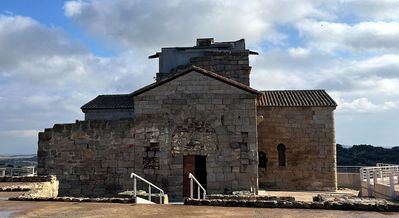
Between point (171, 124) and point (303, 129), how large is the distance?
25.8 ft

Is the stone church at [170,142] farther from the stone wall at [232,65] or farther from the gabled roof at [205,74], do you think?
the stone wall at [232,65]

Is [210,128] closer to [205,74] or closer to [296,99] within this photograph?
[205,74]

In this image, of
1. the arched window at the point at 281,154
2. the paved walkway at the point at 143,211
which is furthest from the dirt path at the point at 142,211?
the arched window at the point at 281,154

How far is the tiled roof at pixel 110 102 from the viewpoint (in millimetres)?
25748

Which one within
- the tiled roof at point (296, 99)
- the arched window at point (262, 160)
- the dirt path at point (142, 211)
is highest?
the tiled roof at point (296, 99)

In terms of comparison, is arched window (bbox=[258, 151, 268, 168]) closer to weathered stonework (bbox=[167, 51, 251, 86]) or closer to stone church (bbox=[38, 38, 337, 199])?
stone church (bbox=[38, 38, 337, 199])

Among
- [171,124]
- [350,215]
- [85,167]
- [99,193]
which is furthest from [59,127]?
[350,215]

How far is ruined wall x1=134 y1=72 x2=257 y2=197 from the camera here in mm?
18938

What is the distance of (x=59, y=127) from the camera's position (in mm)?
20578

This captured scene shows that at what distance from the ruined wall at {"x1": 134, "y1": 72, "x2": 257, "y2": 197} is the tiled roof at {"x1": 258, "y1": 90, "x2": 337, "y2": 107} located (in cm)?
345

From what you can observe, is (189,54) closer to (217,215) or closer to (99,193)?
(99,193)

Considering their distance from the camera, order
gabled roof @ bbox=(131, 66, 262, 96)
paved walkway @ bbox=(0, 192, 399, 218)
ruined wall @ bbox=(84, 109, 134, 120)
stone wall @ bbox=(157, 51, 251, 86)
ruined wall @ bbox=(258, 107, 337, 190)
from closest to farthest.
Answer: paved walkway @ bbox=(0, 192, 399, 218) → gabled roof @ bbox=(131, 66, 262, 96) → ruined wall @ bbox=(258, 107, 337, 190) → stone wall @ bbox=(157, 51, 251, 86) → ruined wall @ bbox=(84, 109, 134, 120)

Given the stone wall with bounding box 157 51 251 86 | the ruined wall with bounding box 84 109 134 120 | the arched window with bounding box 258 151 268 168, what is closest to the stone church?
the arched window with bounding box 258 151 268 168

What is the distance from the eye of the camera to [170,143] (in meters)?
19.4
